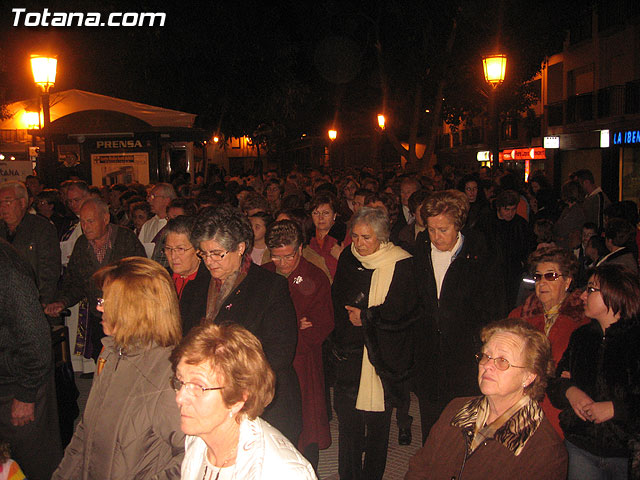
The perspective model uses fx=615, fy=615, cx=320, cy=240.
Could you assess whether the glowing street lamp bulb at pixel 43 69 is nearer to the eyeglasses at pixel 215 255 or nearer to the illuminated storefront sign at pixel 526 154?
the eyeglasses at pixel 215 255

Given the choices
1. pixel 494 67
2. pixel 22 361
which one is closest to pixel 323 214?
pixel 22 361

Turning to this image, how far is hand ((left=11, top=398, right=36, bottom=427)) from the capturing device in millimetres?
3887

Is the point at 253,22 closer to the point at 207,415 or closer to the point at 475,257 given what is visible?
the point at 475,257

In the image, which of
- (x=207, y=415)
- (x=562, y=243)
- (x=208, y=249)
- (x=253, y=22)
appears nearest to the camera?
(x=207, y=415)

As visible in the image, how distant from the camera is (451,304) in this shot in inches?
179

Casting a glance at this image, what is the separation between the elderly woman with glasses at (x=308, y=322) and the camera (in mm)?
4543

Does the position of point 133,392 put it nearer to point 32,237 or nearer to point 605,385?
point 605,385

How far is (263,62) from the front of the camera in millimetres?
24594

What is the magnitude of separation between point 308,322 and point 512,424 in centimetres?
205

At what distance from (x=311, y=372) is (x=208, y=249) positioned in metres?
1.33

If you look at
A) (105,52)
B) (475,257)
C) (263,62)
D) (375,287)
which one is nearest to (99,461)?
(375,287)

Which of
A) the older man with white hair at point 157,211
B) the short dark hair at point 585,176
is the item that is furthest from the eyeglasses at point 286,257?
the short dark hair at point 585,176

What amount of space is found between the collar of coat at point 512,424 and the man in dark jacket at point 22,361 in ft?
8.44

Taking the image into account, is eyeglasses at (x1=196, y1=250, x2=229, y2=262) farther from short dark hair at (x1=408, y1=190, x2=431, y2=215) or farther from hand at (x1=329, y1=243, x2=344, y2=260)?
short dark hair at (x1=408, y1=190, x2=431, y2=215)
